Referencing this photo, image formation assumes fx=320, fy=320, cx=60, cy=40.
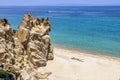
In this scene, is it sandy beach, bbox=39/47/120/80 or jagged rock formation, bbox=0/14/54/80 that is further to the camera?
sandy beach, bbox=39/47/120/80

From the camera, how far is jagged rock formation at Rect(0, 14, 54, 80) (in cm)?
2389

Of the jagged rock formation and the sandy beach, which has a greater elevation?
the jagged rock formation

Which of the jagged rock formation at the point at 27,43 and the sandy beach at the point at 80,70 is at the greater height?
the jagged rock formation at the point at 27,43

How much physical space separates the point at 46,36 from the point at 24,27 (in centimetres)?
228

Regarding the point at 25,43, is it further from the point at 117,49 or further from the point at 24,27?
the point at 117,49

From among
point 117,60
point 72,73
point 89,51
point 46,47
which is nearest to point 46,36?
point 46,47

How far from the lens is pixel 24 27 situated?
29750 mm

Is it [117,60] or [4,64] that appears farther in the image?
[117,60]

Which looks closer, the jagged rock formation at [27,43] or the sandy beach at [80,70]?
the jagged rock formation at [27,43]

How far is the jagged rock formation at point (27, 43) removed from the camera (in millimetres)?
23888

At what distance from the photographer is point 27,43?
95.6 feet

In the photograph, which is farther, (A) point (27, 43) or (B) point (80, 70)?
(B) point (80, 70)

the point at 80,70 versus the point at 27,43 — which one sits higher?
the point at 27,43

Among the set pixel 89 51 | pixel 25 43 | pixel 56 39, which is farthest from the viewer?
pixel 56 39
